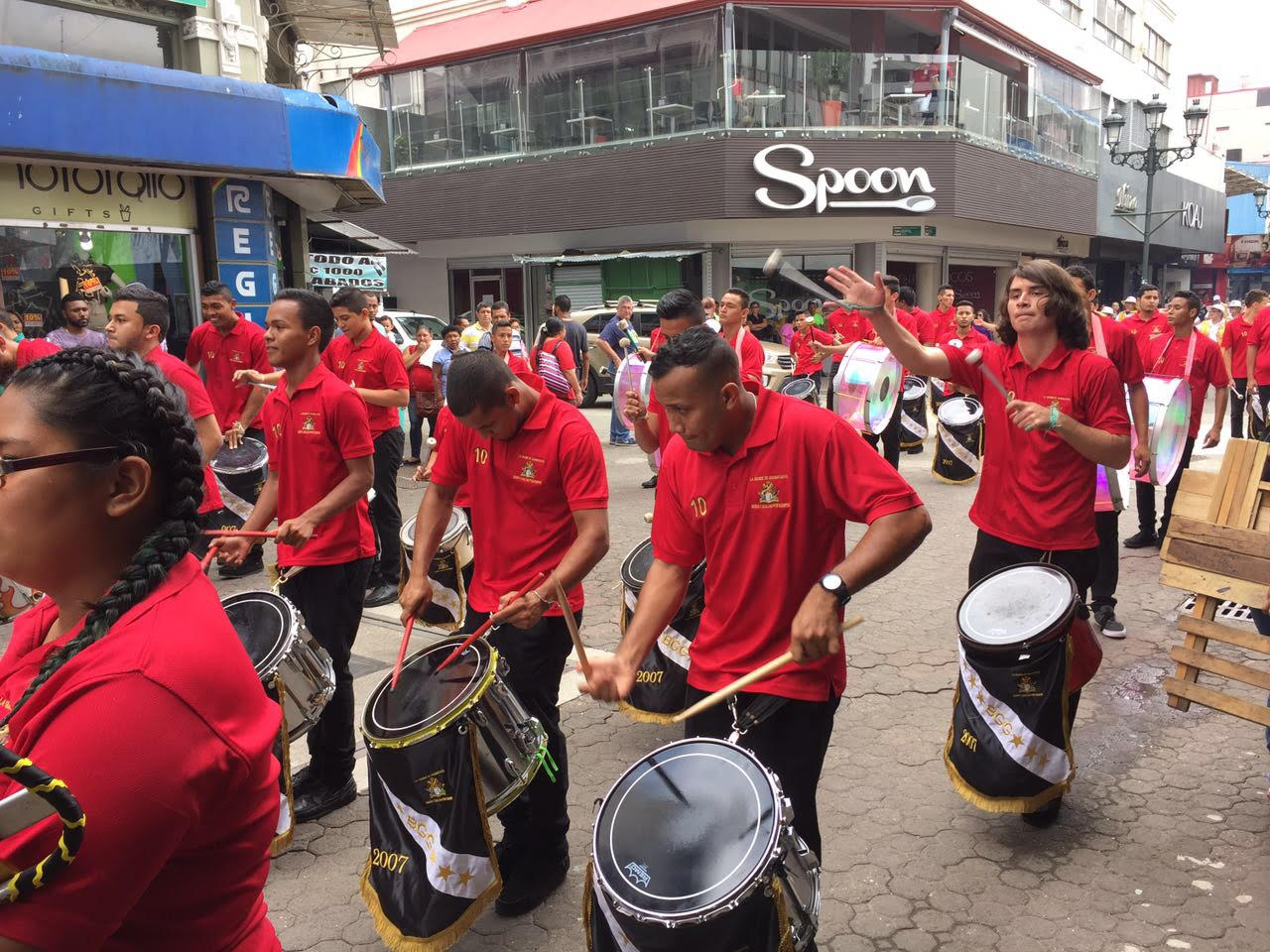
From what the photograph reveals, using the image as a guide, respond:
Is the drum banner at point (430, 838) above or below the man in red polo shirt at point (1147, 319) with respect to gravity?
below

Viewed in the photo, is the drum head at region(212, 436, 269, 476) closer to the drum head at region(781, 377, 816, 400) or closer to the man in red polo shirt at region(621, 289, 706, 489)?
the man in red polo shirt at region(621, 289, 706, 489)

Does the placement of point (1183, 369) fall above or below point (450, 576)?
above

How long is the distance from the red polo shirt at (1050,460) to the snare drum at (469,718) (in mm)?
2256

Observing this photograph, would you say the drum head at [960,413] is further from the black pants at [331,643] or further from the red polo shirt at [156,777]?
the red polo shirt at [156,777]

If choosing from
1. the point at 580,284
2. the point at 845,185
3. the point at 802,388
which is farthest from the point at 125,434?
the point at 580,284

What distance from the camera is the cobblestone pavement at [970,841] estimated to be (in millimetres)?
3348

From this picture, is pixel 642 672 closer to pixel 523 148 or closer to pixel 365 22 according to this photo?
pixel 365 22

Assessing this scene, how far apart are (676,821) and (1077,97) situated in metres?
33.5

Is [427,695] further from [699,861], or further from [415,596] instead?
[699,861]

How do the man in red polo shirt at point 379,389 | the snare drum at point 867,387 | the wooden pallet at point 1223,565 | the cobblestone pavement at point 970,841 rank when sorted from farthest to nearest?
1. the snare drum at point 867,387
2. the man in red polo shirt at point 379,389
3. the wooden pallet at point 1223,565
4. the cobblestone pavement at point 970,841

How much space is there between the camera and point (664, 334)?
647cm

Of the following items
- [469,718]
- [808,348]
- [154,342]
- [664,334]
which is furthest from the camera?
[808,348]

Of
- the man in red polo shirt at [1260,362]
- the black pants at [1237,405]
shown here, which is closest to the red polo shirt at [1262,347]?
the man in red polo shirt at [1260,362]

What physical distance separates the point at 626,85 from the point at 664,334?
19.0m
